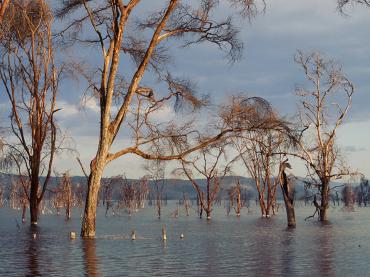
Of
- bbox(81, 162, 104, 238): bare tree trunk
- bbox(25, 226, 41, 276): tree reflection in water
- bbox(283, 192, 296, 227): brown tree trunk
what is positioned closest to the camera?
bbox(25, 226, 41, 276): tree reflection in water

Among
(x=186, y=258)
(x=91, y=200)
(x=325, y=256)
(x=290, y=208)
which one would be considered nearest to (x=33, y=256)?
(x=91, y=200)

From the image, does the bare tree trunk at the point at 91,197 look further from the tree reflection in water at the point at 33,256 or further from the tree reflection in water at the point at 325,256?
the tree reflection in water at the point at 325,256

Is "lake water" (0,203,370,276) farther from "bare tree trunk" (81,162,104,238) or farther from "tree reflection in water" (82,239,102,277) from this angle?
"bare tree trunk" (81,162,104,238)

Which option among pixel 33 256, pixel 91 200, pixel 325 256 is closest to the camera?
pixel 33 256

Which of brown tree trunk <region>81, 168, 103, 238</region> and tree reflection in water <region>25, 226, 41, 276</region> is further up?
brown tree trunk <region>81, 168, 103, 238</region>

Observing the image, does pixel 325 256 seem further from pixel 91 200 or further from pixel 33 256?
pixel 33 256

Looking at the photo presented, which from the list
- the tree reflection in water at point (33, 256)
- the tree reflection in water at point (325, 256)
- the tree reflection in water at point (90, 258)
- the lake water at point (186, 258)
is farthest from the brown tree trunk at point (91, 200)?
the tree reflection in water at point (325, 256)

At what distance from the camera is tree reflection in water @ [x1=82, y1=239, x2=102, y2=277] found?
15672mm

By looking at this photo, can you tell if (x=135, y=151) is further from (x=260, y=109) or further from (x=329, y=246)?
(x=329, y=246)

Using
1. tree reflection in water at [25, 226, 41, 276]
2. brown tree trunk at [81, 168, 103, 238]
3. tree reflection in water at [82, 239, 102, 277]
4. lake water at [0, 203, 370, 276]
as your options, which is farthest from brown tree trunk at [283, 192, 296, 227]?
tree reflection in water at [25, 226, 41, 276]

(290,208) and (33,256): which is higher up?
(290,208)

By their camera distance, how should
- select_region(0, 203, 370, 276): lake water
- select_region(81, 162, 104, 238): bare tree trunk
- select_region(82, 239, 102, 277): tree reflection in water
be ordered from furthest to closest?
select_region(81, 162, 104, 238): bare tree trunk → select_region(0, 203, 370, 276): lake water → select_region(82, 239, 102, 277): tree reflection in water

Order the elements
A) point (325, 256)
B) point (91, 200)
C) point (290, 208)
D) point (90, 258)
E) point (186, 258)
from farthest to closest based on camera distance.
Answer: point (290, 208), point (91, 200), point (325, 256), point (186, 258), point (90, 258)

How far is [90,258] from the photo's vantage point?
746 inches
